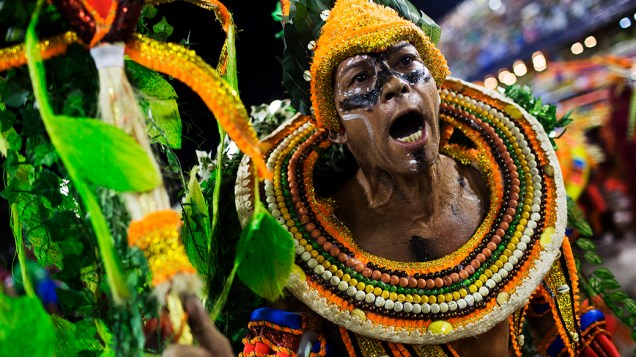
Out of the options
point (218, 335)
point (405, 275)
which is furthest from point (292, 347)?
point (218, 335)

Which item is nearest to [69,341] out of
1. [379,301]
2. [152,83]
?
[152,83]

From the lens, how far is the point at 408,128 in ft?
4.58

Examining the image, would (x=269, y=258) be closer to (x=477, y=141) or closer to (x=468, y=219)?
(x=468, y=219)

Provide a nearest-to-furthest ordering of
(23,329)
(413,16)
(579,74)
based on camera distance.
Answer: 1. (23,329)
2. (413,16)
3. (579,74)

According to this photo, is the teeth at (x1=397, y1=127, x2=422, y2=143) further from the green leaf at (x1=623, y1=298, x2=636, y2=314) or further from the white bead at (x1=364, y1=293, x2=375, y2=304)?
the green leaf at (x1=623, y1=298, x2=636, y2=314)

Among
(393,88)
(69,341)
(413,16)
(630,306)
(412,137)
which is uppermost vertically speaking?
(413,16)

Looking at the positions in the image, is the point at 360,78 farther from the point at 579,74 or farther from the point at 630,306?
the point at 579,74

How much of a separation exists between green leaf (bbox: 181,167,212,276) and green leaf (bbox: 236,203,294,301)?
0.23m

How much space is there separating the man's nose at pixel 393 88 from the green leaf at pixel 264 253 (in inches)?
21.8

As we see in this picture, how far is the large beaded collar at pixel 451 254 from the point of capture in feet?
4.23

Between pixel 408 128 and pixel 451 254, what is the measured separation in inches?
13.4

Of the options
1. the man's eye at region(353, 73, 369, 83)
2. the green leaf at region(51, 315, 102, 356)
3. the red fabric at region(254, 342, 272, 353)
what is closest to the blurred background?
the man's eye at region(353, 73, 369, 83)

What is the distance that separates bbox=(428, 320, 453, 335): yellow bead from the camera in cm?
127

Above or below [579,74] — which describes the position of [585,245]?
below
